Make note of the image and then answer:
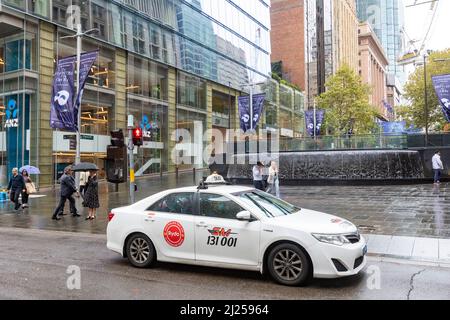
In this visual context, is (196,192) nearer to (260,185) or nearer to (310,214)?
(310,214)

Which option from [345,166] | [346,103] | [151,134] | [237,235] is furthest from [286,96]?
[237,235]

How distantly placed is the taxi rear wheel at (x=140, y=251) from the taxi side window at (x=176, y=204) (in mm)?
543

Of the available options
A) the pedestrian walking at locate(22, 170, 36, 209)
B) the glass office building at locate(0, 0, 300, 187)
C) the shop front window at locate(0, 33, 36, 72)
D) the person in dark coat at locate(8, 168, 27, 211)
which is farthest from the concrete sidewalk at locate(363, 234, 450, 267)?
the shop front window at locate(0, 33, 36, 72)

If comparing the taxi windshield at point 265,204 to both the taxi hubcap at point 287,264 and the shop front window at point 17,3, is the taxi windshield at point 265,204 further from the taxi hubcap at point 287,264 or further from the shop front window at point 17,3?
the shop front window at point 17,3

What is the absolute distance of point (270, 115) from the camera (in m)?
58.1

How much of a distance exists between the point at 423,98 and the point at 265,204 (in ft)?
146

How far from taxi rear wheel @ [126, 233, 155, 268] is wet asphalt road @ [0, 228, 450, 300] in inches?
5.5

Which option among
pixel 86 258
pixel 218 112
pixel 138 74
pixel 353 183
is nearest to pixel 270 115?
pixel 218 112

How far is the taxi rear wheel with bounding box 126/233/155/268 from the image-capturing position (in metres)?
7.14

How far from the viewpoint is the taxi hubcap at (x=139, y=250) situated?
718cm

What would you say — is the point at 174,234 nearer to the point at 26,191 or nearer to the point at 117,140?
the point at 117,140

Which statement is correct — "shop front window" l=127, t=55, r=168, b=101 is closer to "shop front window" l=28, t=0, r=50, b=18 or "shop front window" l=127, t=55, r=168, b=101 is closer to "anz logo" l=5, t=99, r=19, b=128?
"shop front window" l=28, t=0, r=50, b=18

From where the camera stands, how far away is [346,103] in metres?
48.7

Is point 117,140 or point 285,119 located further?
point 285,119
